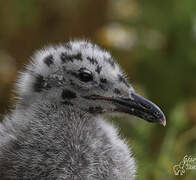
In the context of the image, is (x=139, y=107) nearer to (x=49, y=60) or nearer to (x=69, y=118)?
(x=69, y=118)

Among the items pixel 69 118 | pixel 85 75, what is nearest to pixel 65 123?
pixel 69 118

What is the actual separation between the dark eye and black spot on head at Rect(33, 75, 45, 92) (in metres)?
→ 0.19

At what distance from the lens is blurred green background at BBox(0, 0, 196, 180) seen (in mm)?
6426

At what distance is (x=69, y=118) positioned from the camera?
11.6 ft

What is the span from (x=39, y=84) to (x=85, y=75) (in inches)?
9.0

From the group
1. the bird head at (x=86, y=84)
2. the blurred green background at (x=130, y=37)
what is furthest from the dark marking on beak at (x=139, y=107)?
the blurred green background at (x=130, y=37)

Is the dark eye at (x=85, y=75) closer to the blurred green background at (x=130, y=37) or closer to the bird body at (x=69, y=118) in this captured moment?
the bird body at (x=69, y=118)

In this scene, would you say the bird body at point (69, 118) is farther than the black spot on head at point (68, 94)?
No

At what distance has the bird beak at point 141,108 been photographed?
3645 millimetres

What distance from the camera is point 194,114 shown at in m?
5.95

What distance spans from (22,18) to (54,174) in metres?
3.87

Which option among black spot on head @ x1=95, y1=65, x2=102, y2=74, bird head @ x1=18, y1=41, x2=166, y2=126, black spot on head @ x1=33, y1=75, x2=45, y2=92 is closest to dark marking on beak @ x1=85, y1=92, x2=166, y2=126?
bird head @ x1=18, y1=41, x2=166, y2=126

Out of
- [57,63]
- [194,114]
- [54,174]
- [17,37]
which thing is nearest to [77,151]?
[54,174]

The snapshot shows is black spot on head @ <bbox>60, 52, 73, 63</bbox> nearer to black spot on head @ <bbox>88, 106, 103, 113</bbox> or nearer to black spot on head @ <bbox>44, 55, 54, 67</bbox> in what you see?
black spot on head @ <bbox>44, 55, 54, 67</bbox>
